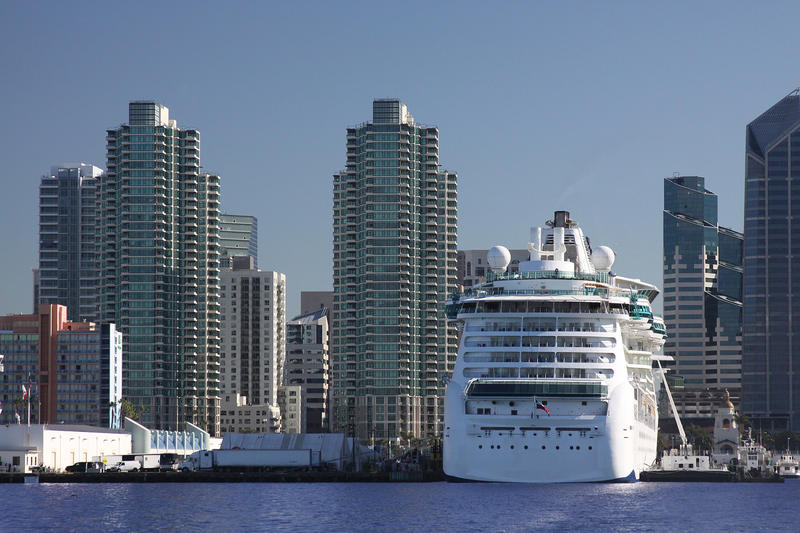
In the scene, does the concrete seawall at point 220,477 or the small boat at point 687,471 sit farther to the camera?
the concrete seawall at point 220,477

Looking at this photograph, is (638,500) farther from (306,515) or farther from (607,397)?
(306,515)

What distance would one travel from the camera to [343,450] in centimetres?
18362

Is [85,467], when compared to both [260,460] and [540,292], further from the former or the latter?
[540,292]

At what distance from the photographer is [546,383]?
12119 centimetres

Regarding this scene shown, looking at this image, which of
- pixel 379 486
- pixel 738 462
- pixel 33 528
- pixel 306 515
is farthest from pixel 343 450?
pixel 33 528

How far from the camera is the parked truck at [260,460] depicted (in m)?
176

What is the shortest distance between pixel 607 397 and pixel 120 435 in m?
94.8

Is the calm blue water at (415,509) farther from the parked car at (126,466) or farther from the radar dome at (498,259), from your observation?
the parked car at (126,466)

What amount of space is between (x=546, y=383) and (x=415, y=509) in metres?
16.0

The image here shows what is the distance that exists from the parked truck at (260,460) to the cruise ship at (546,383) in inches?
1647

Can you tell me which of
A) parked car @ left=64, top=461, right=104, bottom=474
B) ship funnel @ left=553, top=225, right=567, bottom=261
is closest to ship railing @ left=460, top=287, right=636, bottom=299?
ship funnel @ left=553, top=225, right=567, bottom=261

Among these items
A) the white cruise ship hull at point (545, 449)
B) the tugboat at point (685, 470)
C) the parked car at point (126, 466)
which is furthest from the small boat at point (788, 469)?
the parked car at point (126, 466)

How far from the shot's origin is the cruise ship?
120 meters

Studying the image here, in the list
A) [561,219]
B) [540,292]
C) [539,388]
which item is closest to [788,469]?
[561,219]
